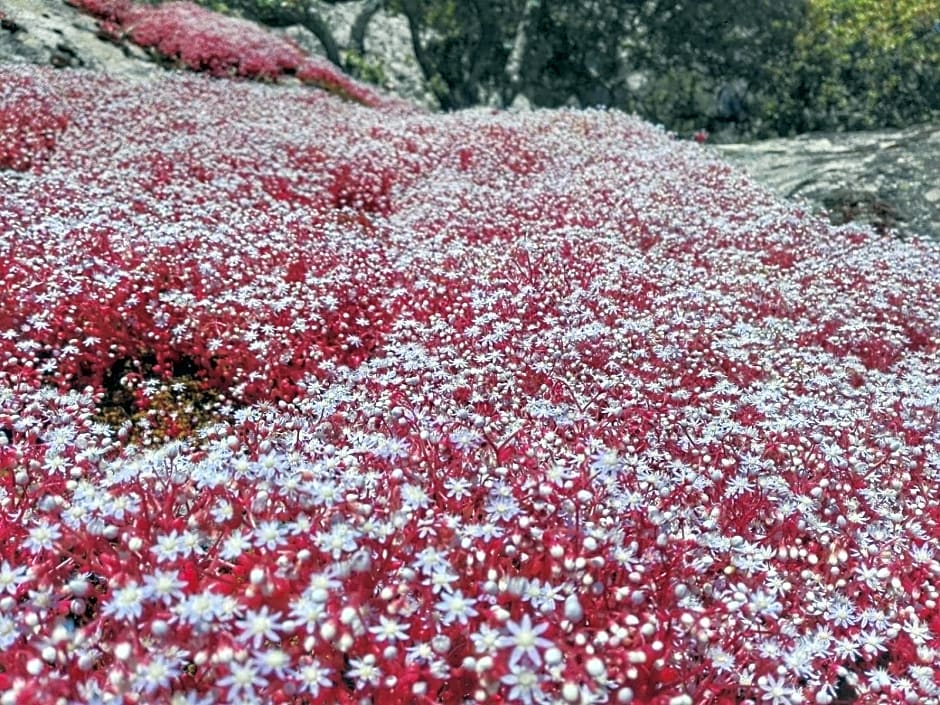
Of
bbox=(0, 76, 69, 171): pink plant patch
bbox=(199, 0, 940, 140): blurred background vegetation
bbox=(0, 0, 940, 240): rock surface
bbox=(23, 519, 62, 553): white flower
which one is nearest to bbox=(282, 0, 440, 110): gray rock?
bbox=(199, 0, 940, 140): blurred background vegetation

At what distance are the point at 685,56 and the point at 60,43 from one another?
19002mm

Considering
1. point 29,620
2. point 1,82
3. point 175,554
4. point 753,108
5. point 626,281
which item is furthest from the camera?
point 753,108

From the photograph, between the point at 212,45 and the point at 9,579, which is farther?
the point at 212,45

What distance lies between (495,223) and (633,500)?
633 cm

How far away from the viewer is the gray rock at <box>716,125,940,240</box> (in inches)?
452

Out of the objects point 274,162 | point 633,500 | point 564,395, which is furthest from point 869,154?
point 633,500

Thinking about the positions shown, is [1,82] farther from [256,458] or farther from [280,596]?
[280,596]

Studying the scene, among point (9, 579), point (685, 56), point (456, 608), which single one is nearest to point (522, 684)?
point (456, 608)

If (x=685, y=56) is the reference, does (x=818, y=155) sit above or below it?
below

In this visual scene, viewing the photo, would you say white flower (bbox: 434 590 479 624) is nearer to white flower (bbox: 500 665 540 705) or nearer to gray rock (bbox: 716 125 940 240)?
white flower (bbox: 500 665 540 705)

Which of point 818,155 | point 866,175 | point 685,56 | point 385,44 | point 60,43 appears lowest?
point 60,43

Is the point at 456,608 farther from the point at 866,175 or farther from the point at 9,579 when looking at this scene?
the point at 866,175

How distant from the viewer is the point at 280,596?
2562mm

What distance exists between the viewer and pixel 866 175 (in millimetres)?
12758
